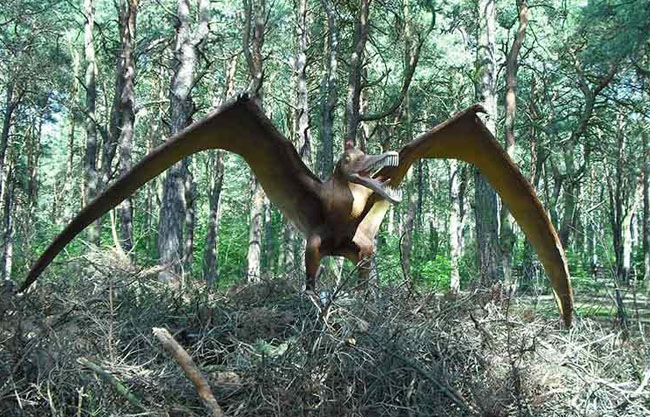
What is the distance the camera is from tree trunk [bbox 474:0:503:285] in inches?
264

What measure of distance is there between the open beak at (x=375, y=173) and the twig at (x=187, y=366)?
5.06 feet

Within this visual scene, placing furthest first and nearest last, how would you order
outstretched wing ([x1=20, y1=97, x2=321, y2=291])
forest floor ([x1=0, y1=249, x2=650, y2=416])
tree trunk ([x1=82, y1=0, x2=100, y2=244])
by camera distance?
1. tree trunk ([x1=82, y1=0, x2=100, y2=244])
2. outstretched wing ([x1=20, y1=97, x2=321, y2=291])
3. forest floor ([x1=0, y1=249, x2=650, y2=416])

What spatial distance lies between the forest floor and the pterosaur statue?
1.73 feet

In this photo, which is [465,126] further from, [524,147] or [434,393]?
[524,147]

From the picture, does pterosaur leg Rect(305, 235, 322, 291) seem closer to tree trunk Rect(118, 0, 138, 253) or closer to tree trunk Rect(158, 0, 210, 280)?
tree trunk Rect(158, 0, 210, 280)

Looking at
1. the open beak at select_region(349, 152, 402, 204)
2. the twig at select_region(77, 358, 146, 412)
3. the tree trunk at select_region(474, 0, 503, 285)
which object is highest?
the tree trunk at select_region(474, 0, 503, 285)

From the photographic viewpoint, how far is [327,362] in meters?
2.93

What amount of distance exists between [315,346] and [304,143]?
8.52 m

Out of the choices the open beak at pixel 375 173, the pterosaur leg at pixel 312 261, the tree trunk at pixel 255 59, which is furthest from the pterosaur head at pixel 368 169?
the tree trunk at pixel 255 59

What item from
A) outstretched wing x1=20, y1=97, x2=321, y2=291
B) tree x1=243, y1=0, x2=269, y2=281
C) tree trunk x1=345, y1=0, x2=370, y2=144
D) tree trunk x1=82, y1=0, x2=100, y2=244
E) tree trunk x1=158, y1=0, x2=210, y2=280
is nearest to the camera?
outstretched wing x1=20, y1=97, x2=321, y2=291

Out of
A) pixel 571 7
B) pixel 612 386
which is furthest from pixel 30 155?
pixel 612 386

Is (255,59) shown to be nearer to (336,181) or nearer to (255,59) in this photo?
(255,59)

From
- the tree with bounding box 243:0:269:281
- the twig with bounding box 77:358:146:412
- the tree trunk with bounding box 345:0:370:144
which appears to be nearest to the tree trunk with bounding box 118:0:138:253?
the tree with bounding box 243:0:269:281

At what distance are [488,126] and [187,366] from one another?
527cm
